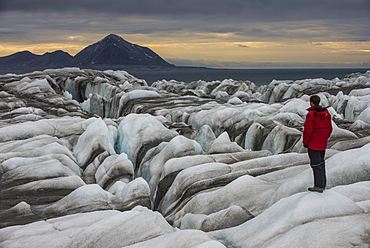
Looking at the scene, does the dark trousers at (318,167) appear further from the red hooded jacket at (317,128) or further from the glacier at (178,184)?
the glacier at (178,184)

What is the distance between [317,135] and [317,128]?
18cm

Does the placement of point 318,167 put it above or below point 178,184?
above

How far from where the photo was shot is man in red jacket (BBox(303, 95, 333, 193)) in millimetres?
9430

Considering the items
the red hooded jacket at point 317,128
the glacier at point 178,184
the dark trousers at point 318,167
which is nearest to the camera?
the glacier at point 178,184

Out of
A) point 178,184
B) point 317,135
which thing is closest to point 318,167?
point 317,135

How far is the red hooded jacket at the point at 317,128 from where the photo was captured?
371 inches

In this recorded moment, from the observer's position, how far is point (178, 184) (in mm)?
15633

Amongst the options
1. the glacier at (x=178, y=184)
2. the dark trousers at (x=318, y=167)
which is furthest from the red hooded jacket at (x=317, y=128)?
the glacier at (x=178, y=184)

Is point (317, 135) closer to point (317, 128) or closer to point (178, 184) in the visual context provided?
point (317, 128)

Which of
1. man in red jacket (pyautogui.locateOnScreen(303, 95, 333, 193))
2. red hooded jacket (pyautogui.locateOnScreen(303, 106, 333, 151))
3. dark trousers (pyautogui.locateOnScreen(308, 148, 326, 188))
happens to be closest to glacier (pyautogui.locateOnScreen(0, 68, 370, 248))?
dark trousers (pyautogui.locateOnScreen(308, 148, 326, 188))

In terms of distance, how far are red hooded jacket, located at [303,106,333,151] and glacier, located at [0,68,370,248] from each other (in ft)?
4.46

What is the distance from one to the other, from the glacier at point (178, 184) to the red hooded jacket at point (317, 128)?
4.46 ft

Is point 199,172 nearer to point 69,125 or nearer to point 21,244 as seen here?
point 21,244

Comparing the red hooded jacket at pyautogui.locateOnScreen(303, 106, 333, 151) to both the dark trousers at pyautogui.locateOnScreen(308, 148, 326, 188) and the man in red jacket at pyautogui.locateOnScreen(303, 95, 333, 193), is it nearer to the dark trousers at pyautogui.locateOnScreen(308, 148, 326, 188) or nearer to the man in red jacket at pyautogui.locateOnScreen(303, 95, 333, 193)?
the man in red jacket at pyautogui.locateOnScreen(303, 95, 333, 193)
